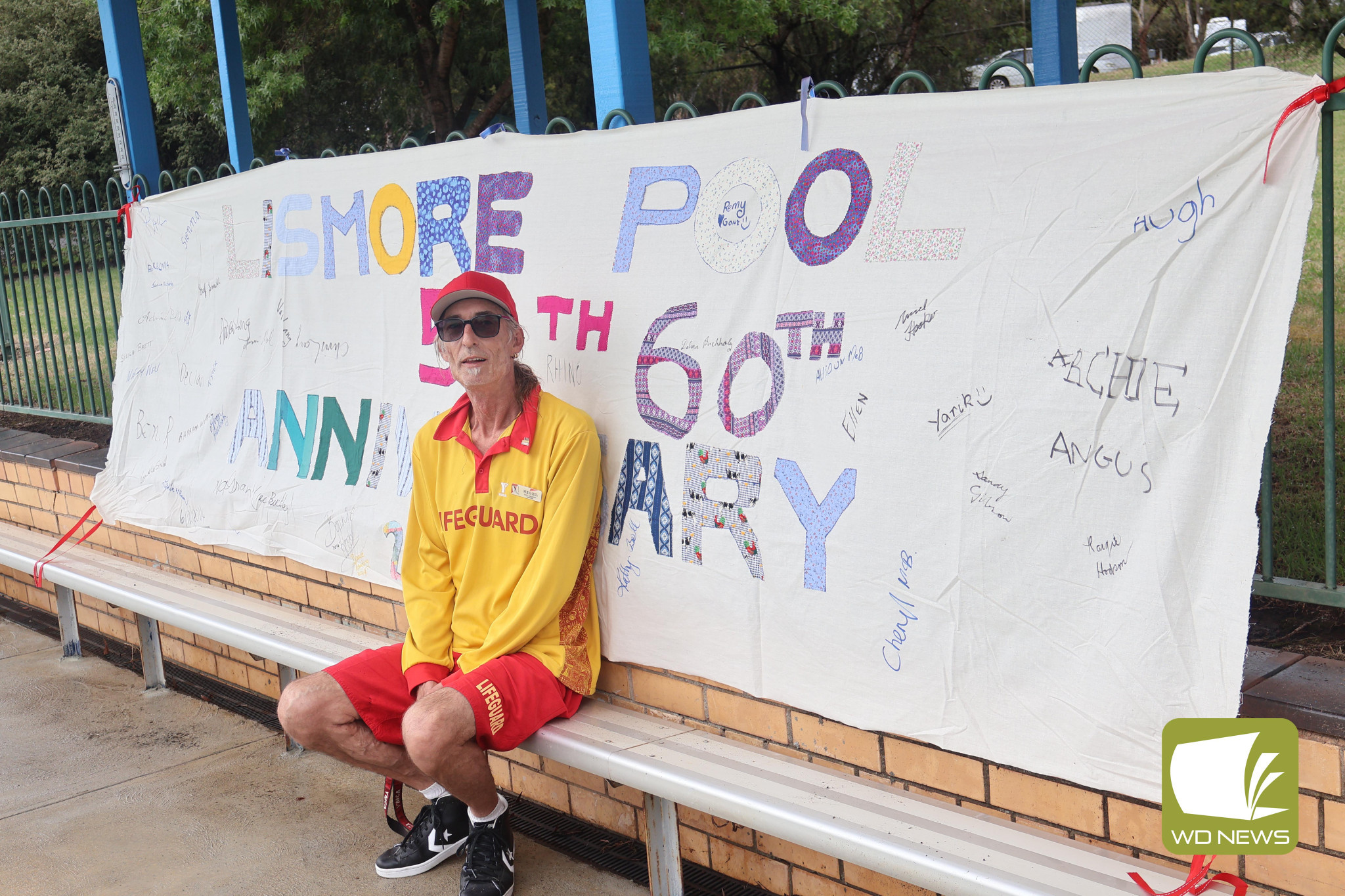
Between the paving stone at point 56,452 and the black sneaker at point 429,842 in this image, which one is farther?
the paving stone at point 56,452

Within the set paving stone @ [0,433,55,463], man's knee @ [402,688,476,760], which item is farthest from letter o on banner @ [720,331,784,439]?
paving stone @ [0,433,55,463]

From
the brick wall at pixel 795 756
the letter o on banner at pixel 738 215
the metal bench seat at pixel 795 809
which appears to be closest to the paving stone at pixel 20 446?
the brick wall at pixel 795 756

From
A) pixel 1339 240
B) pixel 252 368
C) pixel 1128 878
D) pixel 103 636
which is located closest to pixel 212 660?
pixel 103 636

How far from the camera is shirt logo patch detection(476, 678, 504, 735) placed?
2963mm

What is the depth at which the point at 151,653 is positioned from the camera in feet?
16.7

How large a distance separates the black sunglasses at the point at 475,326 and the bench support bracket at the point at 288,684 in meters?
1.70

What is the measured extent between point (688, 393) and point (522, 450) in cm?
47

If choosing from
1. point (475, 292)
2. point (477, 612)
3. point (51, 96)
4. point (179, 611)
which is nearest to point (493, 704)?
point (477, 612)

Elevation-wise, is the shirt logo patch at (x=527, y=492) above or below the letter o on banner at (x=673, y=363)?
below

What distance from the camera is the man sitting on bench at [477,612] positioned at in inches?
119

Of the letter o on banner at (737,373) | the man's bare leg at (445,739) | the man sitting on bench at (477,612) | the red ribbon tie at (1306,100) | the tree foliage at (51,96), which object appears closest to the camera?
the red ribbon tie at (1306,100)

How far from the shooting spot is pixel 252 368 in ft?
14.7

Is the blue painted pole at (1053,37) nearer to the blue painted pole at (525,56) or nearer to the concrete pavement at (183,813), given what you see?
the blue painted pole at (525,56)

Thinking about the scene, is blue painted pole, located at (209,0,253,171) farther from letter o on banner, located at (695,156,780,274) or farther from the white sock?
the white sock
